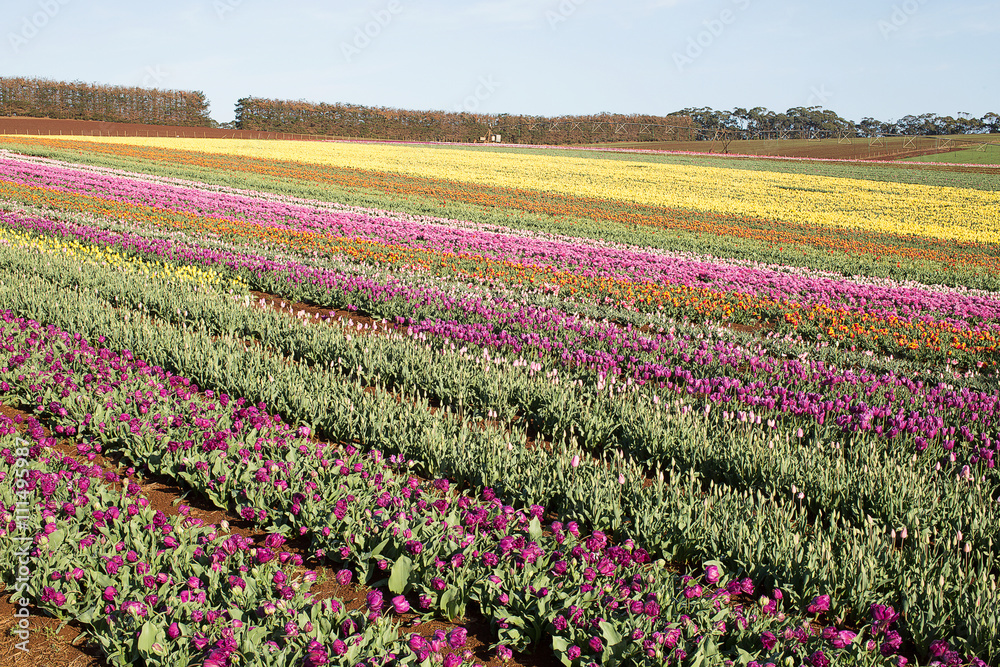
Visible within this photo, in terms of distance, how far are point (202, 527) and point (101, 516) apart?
0.57 m

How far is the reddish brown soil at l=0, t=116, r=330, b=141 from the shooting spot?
71312mm

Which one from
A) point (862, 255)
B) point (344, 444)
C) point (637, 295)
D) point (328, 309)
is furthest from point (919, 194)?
point (344, 444)

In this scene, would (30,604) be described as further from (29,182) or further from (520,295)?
(29,182)

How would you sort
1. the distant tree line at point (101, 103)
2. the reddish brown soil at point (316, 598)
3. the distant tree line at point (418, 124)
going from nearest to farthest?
the reddish brown soil at point (316, 598) < the distant tree line at point (101, 103) < the distant tree line at point (418, 124)

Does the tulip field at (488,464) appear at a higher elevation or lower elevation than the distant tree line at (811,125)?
lower

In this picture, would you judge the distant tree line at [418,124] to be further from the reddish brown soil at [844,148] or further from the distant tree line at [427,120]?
the reddish brown soil at [844,148]

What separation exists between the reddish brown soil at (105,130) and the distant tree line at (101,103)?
11.5 ft

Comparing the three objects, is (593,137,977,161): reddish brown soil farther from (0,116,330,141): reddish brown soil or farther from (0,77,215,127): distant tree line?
(0,77,215,127): distant tree line

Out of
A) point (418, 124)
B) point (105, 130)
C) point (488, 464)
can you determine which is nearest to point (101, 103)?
point (105, 130)

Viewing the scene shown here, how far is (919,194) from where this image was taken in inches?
1662

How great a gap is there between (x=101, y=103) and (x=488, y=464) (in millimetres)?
103487

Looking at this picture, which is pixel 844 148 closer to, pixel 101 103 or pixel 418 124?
pixel 418 124

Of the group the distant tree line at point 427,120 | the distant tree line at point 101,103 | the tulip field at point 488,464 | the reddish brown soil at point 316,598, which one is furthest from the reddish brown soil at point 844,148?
the reddish brown soil at point 316,598

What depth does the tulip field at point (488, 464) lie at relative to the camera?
10.3 feet
